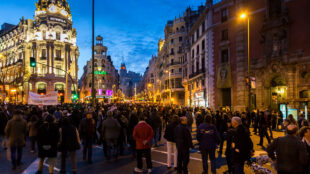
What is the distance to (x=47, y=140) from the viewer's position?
21.3ft

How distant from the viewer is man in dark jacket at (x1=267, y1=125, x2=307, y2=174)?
4.43 m

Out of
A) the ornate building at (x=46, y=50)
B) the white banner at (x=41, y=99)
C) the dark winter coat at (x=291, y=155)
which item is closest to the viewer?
the dark winter coat at (x=291, y=155)

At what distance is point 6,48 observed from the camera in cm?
7450

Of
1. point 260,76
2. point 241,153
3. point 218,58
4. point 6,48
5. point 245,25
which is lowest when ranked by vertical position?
point 241,153

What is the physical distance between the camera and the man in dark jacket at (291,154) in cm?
443

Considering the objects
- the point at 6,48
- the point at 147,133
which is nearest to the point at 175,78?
the point at 147,133

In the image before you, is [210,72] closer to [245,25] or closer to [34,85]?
[245,25]

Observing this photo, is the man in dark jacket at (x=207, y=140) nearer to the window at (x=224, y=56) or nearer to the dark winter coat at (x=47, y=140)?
the dark winter coat at (x=47, y=140)

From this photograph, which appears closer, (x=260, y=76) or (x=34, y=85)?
(x=260, y=76)

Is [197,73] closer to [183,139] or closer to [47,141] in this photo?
[183,139]

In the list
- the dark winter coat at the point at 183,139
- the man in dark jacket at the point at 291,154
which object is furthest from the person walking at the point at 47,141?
the man in dark jacket at the point at 291,154

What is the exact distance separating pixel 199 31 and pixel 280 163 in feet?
121

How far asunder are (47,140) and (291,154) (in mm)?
6086

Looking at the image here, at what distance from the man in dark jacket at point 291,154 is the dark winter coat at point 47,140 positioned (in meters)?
5.72
